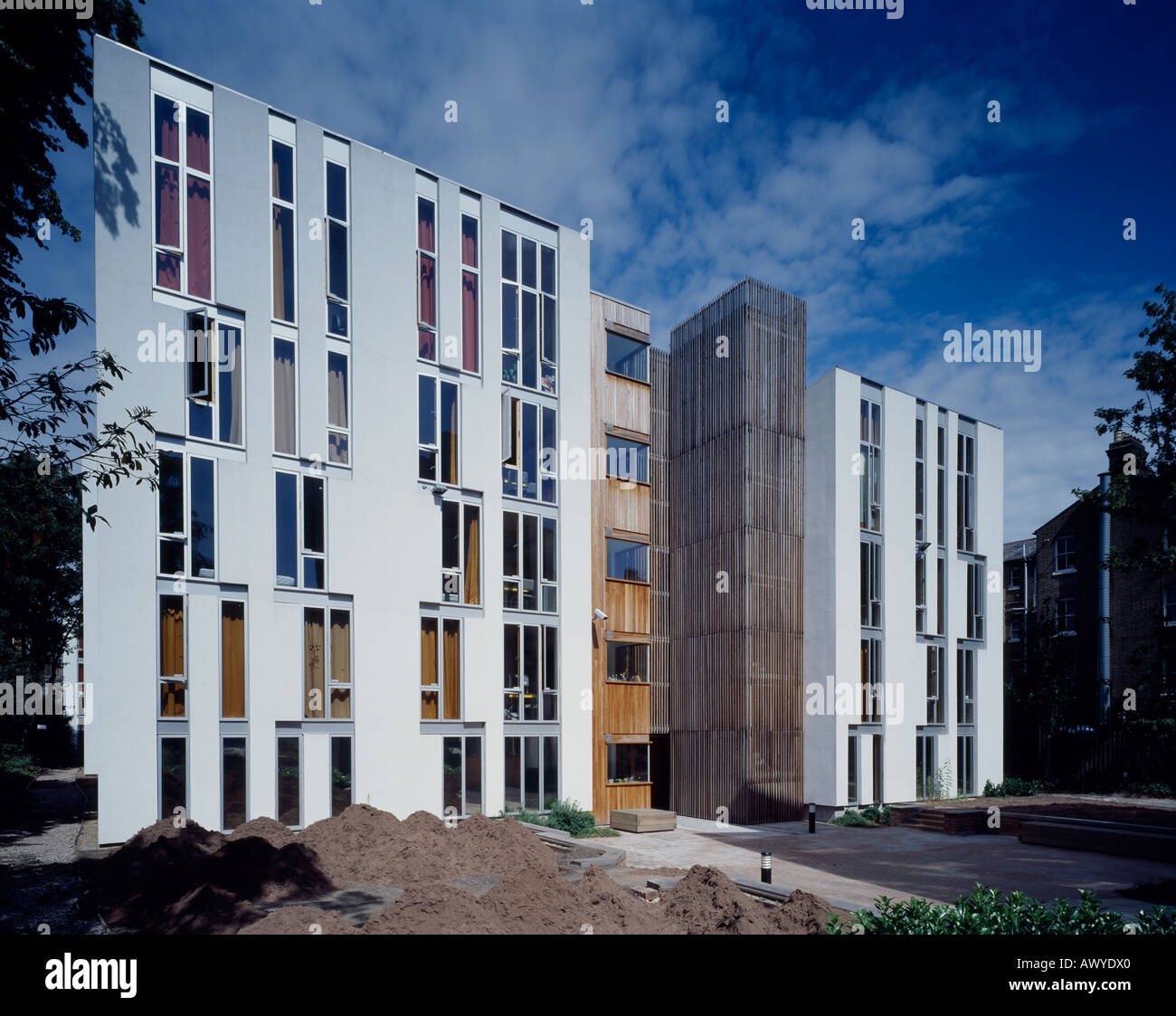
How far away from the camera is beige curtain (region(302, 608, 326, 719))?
57.8 ft

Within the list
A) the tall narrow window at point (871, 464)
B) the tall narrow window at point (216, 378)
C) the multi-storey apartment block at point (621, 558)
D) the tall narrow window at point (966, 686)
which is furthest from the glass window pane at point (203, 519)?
the tall narrow window at point (966, 686)

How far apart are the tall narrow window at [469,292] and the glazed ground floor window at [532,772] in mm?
9892

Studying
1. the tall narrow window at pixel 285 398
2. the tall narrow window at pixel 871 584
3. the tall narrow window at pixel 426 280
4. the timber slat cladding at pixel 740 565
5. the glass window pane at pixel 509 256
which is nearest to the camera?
the tall narrow window at pixel 285 398

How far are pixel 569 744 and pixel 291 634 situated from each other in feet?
26.6

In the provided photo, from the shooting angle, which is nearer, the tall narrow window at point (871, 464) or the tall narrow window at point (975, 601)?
the tall narrow window at point (871, 464)

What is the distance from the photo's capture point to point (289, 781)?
56.2 ft

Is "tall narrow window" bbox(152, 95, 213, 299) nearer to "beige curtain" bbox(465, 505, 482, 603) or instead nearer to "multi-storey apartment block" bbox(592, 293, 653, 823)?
"beige curtain" bbox(465, 505, 482, 603)

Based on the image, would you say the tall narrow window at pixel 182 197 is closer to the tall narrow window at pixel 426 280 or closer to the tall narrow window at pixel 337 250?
the tall narrow window at pixel 337 250

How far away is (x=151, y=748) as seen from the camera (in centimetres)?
1548

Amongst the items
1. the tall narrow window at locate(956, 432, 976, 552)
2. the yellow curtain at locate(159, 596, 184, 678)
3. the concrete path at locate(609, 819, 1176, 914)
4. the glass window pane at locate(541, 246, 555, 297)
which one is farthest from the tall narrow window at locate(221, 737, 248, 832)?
the tall narrow window at locate(956, 432, 976, 552)

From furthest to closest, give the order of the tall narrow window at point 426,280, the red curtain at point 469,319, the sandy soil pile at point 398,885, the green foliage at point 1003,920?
the red curtain at point 469,319 → the tall narrow window at point 426,280 → the sandy soil pile at point 398,885 → the green foliage at point 1003,920

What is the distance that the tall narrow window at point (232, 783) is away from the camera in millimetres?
16234

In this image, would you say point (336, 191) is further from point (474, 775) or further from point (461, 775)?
point (474, 775)

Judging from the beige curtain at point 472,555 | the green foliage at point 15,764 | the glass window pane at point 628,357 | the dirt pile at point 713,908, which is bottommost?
the green foliage at point 15,764
